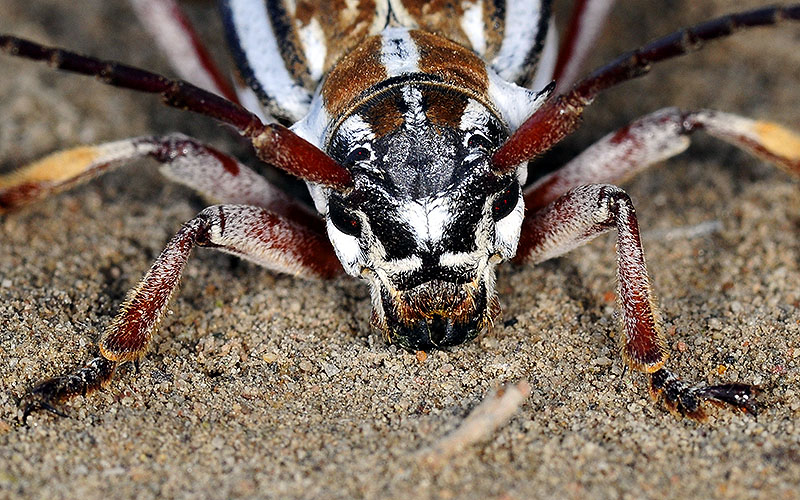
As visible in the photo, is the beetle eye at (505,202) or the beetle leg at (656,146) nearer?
the beetle eye at (505,202)

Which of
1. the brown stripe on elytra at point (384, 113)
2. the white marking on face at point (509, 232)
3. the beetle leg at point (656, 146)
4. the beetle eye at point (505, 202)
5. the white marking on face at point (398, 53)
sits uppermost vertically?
the white marking on face at point (398, 53)

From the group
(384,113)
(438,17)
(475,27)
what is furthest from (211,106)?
(475,27)

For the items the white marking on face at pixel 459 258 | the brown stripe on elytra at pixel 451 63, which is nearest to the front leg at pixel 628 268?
the white marking on face at pixel 459 258

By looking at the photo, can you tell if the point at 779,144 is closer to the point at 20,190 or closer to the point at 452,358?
the point at 452,358

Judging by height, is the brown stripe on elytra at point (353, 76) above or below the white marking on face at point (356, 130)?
above

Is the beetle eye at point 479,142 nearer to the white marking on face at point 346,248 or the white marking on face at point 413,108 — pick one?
the white marking on face at point 413,108

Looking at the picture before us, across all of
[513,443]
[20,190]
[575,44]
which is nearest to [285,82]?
[20,190]
